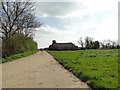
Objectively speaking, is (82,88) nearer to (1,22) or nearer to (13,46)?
(13,46)

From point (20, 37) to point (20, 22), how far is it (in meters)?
4.62

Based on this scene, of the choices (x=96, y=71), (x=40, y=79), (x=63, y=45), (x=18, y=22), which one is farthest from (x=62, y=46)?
(x=40, y=79)

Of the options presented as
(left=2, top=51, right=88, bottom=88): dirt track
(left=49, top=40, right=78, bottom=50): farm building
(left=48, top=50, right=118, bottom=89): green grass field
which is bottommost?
(left=2, top=51, right=88, bottom=88): dirt track

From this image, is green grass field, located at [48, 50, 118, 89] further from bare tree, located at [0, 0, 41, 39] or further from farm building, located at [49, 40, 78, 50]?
farm building, located at [49, 40, 78, 50]

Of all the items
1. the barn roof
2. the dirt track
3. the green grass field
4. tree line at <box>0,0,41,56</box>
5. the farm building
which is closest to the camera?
the green grass field

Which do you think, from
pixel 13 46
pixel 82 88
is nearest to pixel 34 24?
pixel 13 46

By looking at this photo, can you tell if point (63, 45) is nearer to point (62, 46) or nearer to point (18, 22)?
point (62, 46)

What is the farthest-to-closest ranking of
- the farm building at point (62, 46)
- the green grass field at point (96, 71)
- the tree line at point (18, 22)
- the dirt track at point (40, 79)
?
the farm building at point (62, 46) < the tree line at point (18, 22) < the dirt track at point (40, 79) < the green grass field at point (96, 71)

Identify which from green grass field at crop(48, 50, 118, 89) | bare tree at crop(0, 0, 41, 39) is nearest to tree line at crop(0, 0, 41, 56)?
bare tree at crop(0, 0, 41, 39)

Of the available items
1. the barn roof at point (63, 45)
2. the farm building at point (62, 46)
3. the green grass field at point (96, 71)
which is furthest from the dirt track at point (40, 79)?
the barn roof at point (63, 45)

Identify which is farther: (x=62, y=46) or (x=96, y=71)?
(x=62, y=46)

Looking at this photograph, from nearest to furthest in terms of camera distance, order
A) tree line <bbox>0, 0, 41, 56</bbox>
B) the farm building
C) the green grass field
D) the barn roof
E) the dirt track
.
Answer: the green grass field → the dirt track → tree line <bbox>0, 0, 41, 56</bbox> → the farm building → the barn roof

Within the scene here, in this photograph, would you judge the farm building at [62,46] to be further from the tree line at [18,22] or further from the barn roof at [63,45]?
the tree line at [18,22]

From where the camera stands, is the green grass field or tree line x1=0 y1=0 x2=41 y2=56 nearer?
the green grass field
